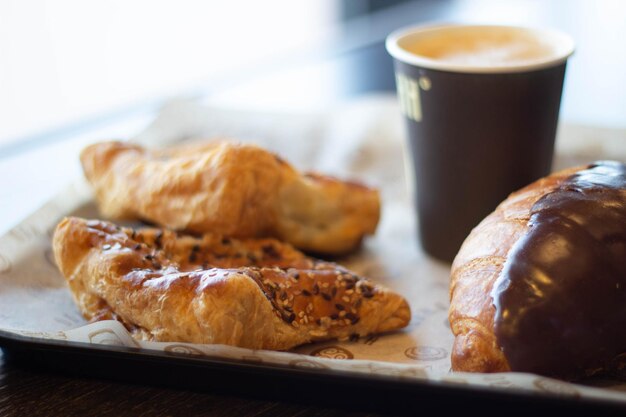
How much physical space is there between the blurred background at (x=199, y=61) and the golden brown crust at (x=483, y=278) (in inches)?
Answer: 31.5

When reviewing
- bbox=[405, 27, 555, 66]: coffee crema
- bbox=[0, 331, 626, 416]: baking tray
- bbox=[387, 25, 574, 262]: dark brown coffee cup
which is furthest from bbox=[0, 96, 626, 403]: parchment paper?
bbox=[405, 27, 555, 66]: coffee crema

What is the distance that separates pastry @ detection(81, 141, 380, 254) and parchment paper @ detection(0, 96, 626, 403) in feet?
0.28

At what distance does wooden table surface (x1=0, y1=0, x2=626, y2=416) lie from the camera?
0.94 m

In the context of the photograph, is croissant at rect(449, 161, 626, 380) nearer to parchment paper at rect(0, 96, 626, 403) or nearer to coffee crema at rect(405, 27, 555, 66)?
parchment paper at rect(0, 96, 626, 403)

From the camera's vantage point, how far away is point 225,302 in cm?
94

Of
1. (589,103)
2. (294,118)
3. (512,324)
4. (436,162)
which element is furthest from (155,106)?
(512,324)

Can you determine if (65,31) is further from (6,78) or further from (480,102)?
(480,102)

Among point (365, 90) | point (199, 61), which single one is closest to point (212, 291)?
point (365, 90)

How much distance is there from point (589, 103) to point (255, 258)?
4.43 ft

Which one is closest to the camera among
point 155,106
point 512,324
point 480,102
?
point 512,324

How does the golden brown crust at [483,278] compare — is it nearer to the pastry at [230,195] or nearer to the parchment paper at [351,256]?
the parchment paper at [351,256]

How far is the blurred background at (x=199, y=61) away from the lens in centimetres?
200

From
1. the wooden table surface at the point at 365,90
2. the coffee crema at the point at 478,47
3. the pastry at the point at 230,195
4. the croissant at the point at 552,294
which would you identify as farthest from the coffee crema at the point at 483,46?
the wooden table surface at the point at 365,90

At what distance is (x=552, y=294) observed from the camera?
910mm
